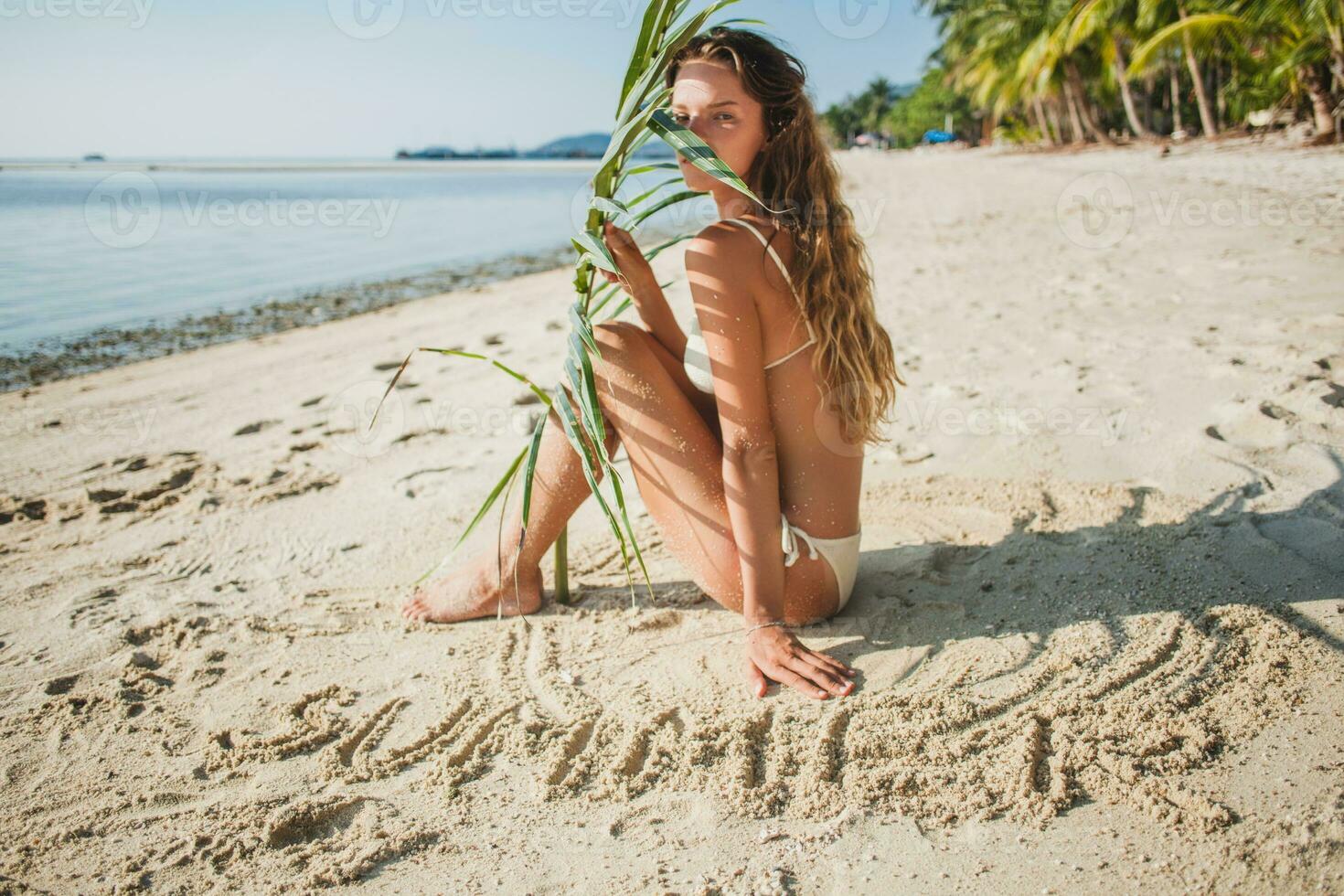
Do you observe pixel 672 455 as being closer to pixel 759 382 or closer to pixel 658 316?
pixel 759 382

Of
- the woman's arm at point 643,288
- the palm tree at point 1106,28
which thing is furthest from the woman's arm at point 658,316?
the palm tree at point 1106,28

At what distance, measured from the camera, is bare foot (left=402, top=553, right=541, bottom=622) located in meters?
2.01

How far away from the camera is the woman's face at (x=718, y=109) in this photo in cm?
162

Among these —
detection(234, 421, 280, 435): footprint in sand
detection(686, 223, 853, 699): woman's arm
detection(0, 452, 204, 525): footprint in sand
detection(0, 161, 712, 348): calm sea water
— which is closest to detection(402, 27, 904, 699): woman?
detection(686, 223, 853, 699): woman's arm

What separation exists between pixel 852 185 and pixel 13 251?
1274 cm

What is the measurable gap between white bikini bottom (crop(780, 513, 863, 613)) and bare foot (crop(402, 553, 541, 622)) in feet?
2.08

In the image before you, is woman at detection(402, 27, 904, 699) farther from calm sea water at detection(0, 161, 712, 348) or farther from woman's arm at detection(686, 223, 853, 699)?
calm sea water at detection(0, 161, 712, 348)

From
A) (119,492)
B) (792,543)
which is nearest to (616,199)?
(792,543)

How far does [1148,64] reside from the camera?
1455 centimetres

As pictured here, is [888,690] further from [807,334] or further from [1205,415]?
[1205,415]

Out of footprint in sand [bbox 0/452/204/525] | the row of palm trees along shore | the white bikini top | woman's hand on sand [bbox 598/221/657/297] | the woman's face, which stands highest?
the row of palm trees along shore

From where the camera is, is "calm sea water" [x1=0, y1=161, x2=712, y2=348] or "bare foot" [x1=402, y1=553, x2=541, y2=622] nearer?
"bare foot" [x1=402, y1=553, x2=541, y2=622]

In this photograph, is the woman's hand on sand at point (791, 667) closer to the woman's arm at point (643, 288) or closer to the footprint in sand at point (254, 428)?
the woman's arm at point (643, 288)

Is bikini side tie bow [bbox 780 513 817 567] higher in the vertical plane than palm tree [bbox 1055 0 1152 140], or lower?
lower
